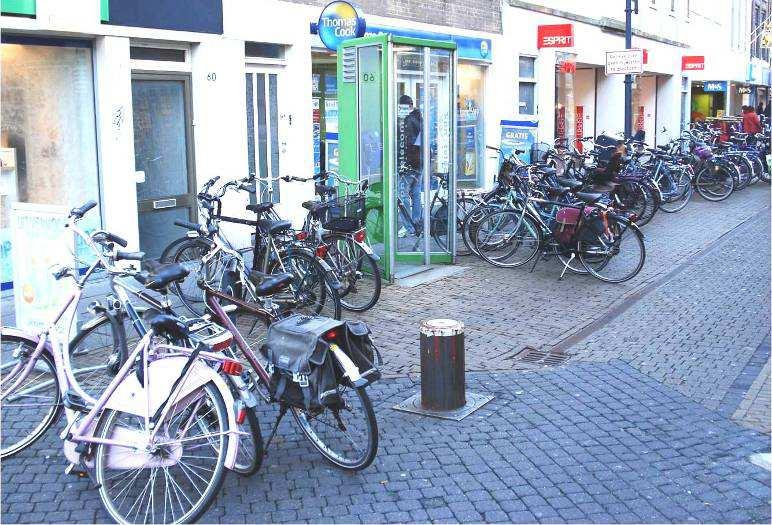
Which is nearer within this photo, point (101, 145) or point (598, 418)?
point (598, 418)

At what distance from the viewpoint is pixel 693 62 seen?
2967 centimetres

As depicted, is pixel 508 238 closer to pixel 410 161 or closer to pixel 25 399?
pixel 410 161

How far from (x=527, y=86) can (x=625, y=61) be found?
2.24 m

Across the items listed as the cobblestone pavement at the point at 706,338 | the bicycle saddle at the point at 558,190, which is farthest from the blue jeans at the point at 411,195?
the cobblestone pavement at the point at 706,338

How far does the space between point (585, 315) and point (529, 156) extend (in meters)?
6.49

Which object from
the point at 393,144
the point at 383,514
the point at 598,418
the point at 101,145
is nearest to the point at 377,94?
the point at 393,144

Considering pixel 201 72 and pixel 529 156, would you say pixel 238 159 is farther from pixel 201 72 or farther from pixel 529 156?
pixel 529 156

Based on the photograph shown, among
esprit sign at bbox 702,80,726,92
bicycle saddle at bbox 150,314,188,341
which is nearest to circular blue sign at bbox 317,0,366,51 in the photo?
bicycle saddle at bbox 150,314,188,341

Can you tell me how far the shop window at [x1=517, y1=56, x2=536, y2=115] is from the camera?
1945 centimetres

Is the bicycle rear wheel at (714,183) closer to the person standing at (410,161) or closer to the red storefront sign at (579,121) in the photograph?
the red storefront sign at (579,121)

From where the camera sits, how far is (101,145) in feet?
32.9

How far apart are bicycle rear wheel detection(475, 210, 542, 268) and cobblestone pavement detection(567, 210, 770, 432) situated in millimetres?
1628

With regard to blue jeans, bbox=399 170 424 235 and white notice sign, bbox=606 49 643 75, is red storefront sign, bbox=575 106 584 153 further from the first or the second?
blue jeans, bbox=399 170 424 235

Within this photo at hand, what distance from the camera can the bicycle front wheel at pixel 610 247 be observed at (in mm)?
10164
